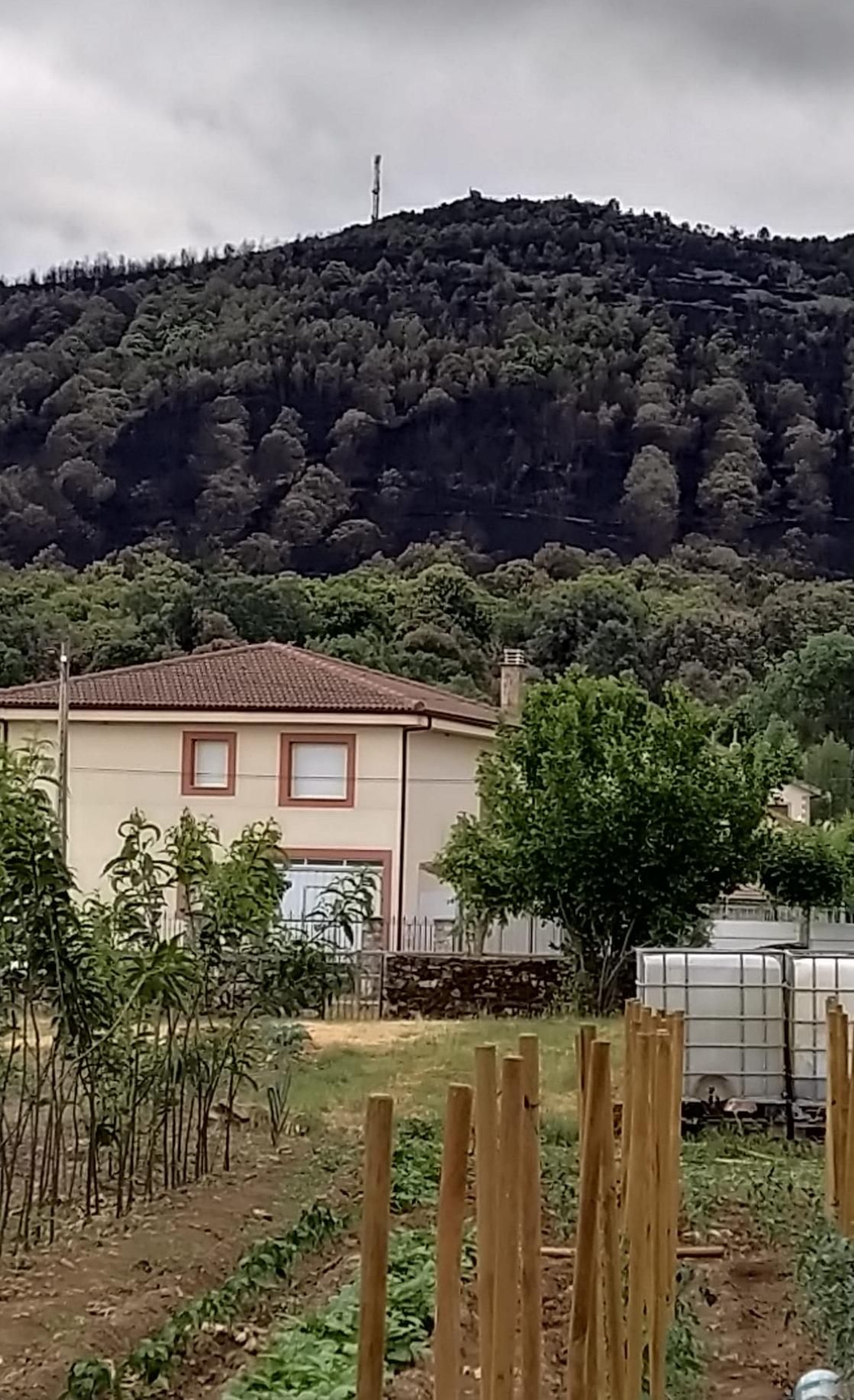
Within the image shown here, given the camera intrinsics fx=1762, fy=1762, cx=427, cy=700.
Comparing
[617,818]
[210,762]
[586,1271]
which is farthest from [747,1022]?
[210,762]

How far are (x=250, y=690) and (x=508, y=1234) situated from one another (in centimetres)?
2519

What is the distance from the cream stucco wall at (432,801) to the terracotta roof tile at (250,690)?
1.81 feet

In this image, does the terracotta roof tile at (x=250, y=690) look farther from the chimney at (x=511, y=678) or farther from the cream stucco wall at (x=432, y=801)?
the chimney at (x=511, y=678)

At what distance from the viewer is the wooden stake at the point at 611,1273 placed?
4.02 m

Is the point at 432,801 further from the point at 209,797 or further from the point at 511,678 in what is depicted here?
the point at 511,678

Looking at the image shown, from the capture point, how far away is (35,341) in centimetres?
8431

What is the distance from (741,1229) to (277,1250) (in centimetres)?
269

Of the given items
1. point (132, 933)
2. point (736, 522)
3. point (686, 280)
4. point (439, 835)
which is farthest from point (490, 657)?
point (686, 280)

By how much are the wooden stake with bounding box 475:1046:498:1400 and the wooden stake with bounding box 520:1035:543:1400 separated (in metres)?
0.07

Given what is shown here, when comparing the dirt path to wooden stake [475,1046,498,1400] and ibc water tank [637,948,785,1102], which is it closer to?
wooden stake [475,1046,498,1400]

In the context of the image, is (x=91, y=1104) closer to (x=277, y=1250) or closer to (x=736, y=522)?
(x=277, y=1250)

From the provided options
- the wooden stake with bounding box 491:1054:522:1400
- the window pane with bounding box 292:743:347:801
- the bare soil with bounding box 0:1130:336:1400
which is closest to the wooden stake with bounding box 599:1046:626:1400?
the wooden stake with bounding box 491:1054:522:1400

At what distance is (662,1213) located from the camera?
525 centimetres

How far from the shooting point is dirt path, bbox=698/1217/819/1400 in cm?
630
